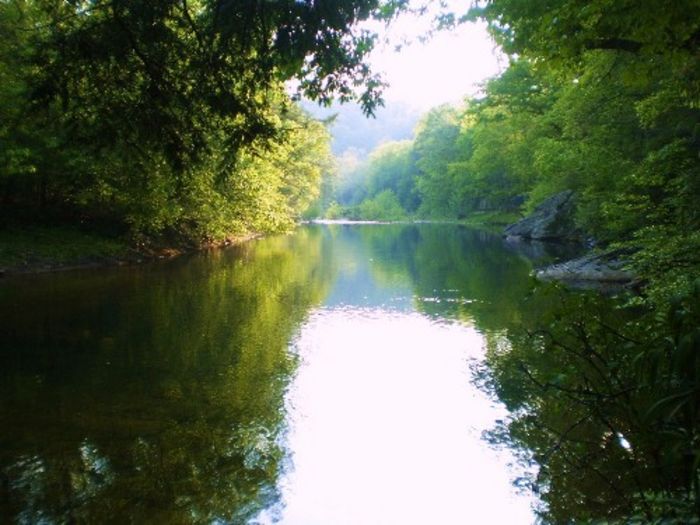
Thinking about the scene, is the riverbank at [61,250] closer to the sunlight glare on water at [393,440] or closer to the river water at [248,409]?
the river water at [248,409]

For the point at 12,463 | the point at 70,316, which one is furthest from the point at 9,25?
the point at 12,463

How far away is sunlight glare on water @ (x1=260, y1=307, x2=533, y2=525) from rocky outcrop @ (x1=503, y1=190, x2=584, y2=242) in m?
25.6

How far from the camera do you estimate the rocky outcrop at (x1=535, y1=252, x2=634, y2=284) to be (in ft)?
54.9

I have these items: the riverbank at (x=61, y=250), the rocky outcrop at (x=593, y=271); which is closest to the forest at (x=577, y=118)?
the rocky outcrop at (x=593, y=271)

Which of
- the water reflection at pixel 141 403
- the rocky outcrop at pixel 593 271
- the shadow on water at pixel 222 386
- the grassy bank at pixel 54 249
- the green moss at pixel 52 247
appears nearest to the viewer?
the shadow on water at pixel 222 386

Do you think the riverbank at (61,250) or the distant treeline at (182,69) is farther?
the riverbank at (61,250)

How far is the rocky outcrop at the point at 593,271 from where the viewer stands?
Answer: 658 inches

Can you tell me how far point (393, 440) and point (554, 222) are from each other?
31.9 m

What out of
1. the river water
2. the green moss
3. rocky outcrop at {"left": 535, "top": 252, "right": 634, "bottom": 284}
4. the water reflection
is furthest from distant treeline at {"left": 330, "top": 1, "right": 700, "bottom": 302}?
the green moss

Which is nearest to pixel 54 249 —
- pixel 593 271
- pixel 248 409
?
pixel 248 409

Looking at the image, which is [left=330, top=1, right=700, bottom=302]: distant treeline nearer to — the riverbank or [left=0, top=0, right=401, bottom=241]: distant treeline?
[left=0, top=0, right=401, bottom=241]: distant treeline

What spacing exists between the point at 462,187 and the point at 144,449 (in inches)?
2802

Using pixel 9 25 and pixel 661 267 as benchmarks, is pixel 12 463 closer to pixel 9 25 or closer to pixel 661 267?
pixel 661 267

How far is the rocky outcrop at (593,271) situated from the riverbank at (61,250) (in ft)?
51.6
